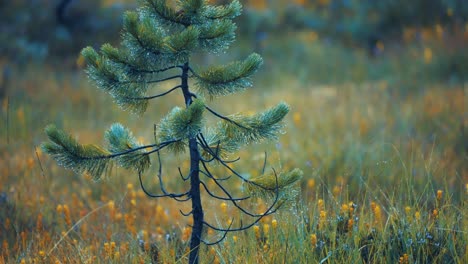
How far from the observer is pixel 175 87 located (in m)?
2.98

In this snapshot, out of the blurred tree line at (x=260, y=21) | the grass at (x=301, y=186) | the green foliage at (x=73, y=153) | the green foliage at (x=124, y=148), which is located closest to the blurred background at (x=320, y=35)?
the blurred tree line at (x=260, y=21)

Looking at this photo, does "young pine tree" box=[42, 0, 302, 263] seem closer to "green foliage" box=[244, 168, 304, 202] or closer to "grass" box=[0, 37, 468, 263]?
"green foliage" box=[244, 168, 304, 202]

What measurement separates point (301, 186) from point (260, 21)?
6534mm

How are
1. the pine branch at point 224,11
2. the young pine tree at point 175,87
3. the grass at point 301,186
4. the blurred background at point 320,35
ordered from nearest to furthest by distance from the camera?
the young pine tree at point 175,87 < the pine branch at point 224,11 < the grass at point 301,186 < the blurred background at point 320,35

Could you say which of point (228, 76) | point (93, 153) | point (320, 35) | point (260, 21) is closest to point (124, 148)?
point (93, 153)

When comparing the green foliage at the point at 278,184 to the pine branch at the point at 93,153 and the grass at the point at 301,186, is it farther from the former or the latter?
the pine branch at the point at 93,153

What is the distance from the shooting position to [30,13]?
999cm

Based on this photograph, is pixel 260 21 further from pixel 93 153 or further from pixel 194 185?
pixel 93 153

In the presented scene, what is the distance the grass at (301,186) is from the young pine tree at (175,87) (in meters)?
0.40

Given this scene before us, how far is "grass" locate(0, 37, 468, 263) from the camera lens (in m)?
3.31

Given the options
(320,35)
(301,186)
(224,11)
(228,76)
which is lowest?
(228,76)

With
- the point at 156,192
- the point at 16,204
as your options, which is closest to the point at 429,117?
the point at 156,192

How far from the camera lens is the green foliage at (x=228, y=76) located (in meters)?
2.91

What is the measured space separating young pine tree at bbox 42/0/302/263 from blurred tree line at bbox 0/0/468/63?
6.56 metres
